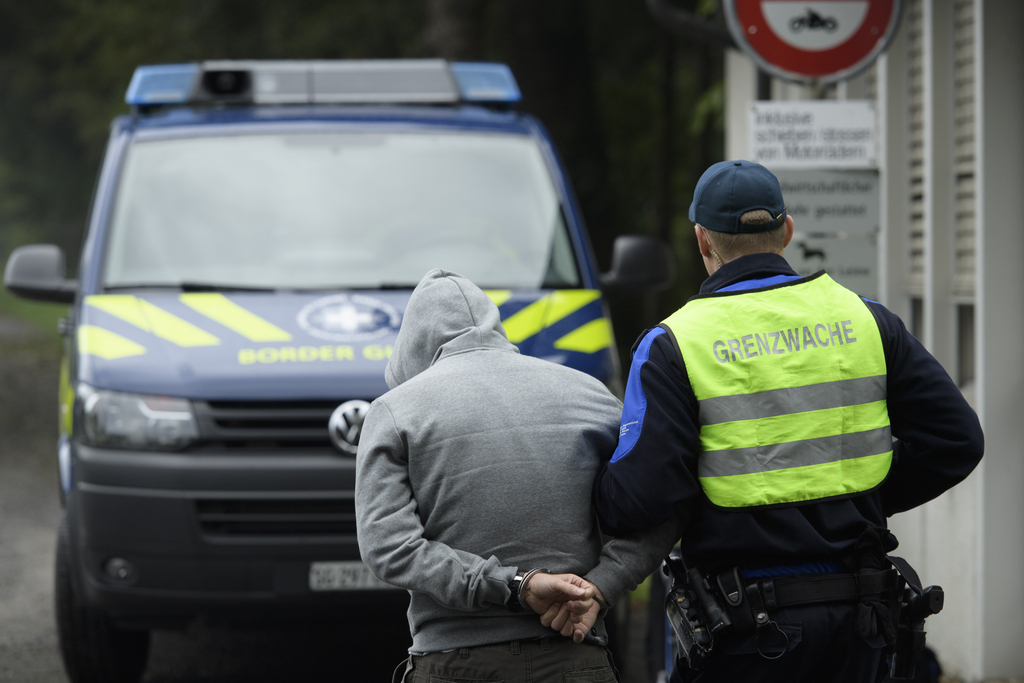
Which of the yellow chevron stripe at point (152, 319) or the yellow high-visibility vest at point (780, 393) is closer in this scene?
the yellow high-visibility vest at point (780, 393)

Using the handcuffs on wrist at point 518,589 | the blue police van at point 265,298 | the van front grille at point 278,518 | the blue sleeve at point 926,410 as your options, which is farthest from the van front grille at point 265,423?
the blue sleeve at point 926,410

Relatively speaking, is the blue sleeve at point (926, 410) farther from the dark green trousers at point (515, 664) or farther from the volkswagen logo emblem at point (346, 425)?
the volkswagen logo emblem at point (346, 425)

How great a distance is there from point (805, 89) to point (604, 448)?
4.45 m

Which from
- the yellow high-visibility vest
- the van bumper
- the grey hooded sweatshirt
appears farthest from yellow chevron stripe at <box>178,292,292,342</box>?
the yellow high-visibility vest

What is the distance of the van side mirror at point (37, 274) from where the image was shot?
5.40 meters

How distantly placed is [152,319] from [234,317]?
0.97ft

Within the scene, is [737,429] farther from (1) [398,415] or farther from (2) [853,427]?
(1) [398,415]

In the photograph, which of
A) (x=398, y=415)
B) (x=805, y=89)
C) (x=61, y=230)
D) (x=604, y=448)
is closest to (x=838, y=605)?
(x=604, y=448)

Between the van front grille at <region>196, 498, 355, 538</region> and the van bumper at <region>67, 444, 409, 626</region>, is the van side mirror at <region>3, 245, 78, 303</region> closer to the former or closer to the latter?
the van bumper at <region>67, 444, 409, 626</region>

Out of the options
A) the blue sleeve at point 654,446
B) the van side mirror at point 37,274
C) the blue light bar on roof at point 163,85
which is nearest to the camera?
the blue sleeve at point 654,446

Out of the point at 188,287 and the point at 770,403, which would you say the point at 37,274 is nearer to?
the point at 188,287

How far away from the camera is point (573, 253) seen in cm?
528

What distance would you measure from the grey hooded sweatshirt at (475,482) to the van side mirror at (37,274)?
10.4ft

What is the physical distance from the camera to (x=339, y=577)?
448 centimetres
